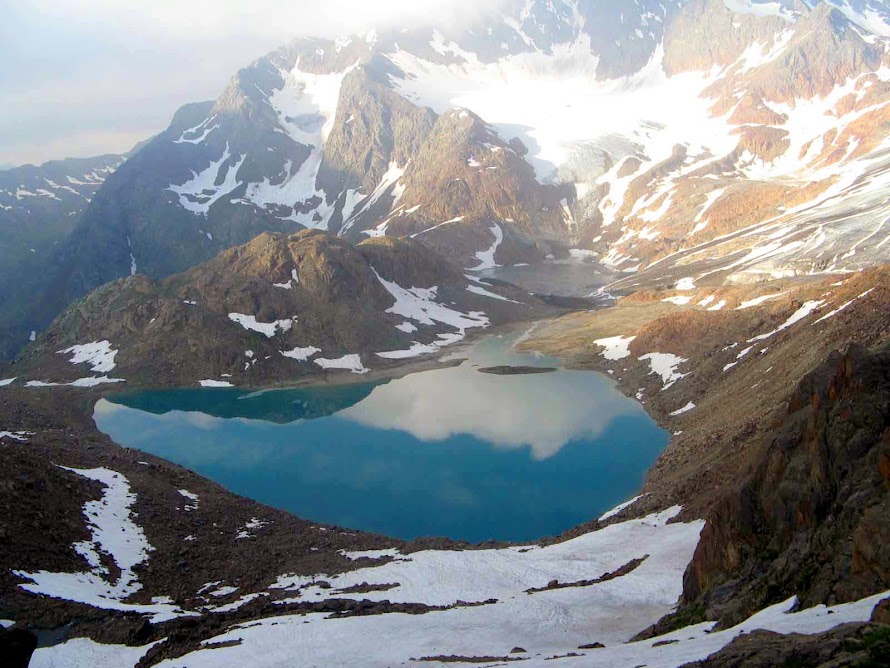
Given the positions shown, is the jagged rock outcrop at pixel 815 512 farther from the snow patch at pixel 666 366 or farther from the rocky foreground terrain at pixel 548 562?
the snow patch at pixel 666 366

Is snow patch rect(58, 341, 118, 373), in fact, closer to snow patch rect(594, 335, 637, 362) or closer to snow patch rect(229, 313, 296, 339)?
snow patch rect(229, 313, 296, 339)

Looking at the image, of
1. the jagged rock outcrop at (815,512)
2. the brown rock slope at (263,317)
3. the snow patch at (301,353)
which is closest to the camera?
the jagged rock outcrop at (815,512)

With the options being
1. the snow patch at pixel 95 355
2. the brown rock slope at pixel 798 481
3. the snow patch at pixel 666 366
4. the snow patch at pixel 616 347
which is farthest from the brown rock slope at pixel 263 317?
the brown rock slope at pixel 798 481

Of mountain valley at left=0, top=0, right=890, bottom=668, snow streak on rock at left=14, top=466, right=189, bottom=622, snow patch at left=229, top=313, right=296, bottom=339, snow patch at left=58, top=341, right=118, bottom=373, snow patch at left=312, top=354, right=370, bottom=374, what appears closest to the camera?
mountain valley at left=0, top=0, right=890, bottom=668

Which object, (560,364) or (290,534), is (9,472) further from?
(560,364)

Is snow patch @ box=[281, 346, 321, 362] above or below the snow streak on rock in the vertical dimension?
above

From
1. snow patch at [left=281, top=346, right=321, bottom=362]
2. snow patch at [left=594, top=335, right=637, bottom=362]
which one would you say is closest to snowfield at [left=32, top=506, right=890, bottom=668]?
snow patch at [left=594, top=335, right=637, bottom=362]

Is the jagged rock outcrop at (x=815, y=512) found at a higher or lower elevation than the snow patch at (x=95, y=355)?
lower
